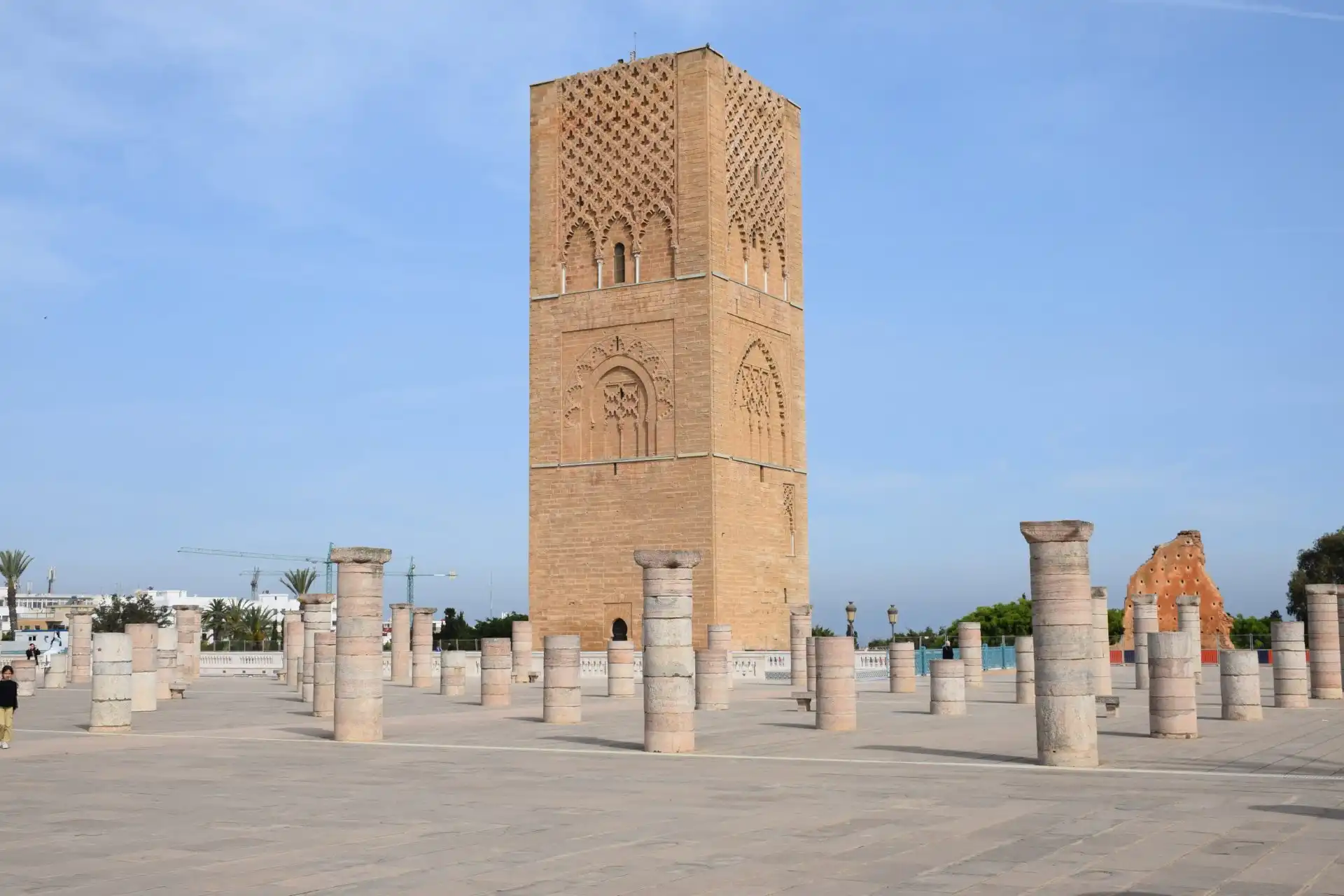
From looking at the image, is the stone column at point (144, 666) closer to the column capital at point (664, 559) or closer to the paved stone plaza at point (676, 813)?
the paved stone plaza at point (676, 813)

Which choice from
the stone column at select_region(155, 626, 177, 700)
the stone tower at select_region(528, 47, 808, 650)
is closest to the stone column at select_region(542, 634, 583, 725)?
the stone column at select_region(155, 626, 177, 700)

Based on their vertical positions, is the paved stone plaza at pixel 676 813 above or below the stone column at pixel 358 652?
below

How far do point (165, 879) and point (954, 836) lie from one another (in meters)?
3.48

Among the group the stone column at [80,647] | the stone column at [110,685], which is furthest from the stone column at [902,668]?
the stone column at [80,647]

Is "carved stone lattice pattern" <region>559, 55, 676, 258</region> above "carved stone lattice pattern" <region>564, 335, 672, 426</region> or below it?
above

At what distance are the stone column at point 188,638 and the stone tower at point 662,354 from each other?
24.7 feet

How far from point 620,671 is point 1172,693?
1010 cm

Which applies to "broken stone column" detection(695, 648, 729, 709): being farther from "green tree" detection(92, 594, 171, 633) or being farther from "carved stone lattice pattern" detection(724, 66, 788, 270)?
"green tree" detection(92, 594, 171, 633)

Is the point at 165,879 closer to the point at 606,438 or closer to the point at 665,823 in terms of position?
the point at 665,823

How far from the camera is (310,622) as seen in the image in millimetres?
21125

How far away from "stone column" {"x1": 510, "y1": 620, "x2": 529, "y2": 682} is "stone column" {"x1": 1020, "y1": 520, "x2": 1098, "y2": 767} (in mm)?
15744

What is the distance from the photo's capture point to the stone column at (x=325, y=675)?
16469mm

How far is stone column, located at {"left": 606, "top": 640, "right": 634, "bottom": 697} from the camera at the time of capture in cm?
2108

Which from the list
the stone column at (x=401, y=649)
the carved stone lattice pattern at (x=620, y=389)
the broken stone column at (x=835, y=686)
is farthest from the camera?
the carved stone lattice pattern at (x=620, y=389)
